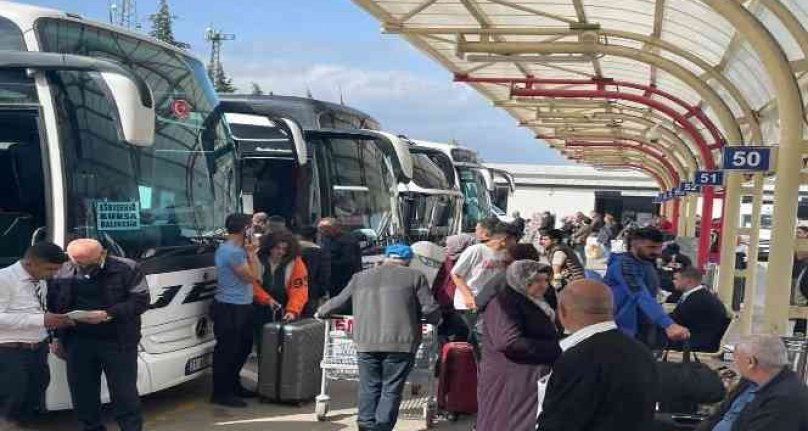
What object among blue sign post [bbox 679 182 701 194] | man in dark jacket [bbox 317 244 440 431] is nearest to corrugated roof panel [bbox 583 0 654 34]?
man in dark jacket [bbox 317 244 440 431]

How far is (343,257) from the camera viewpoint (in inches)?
433

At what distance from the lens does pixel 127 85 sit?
240 inches

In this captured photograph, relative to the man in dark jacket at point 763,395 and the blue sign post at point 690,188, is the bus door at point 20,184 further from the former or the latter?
the blue sign post at point 690,188

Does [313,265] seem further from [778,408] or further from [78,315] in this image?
[778,408]

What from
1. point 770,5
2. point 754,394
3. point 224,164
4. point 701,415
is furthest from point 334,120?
point 754,394

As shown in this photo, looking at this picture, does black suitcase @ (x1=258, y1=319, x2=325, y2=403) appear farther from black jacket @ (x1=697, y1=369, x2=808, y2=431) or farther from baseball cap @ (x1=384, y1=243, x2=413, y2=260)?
black jacket @ (x1=697, y1=369, x2=808, y2=431)

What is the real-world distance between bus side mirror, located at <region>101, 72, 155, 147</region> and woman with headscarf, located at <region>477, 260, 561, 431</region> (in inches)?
101

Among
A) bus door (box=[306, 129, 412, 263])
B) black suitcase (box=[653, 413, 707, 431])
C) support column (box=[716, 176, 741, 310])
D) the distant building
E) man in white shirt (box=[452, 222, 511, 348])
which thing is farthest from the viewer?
the distant building

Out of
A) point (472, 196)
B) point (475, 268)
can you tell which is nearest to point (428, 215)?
point (472, 196)

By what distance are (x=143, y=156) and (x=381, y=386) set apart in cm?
265

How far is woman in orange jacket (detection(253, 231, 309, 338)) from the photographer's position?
848cm

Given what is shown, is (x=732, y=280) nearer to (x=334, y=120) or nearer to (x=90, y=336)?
(x=334, y=120)

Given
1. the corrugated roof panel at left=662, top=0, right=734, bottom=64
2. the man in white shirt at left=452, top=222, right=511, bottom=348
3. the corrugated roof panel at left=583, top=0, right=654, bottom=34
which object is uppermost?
the corrugated roof panel at left=583, top=0, right=654, bottom=34

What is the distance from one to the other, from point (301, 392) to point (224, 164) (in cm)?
227
